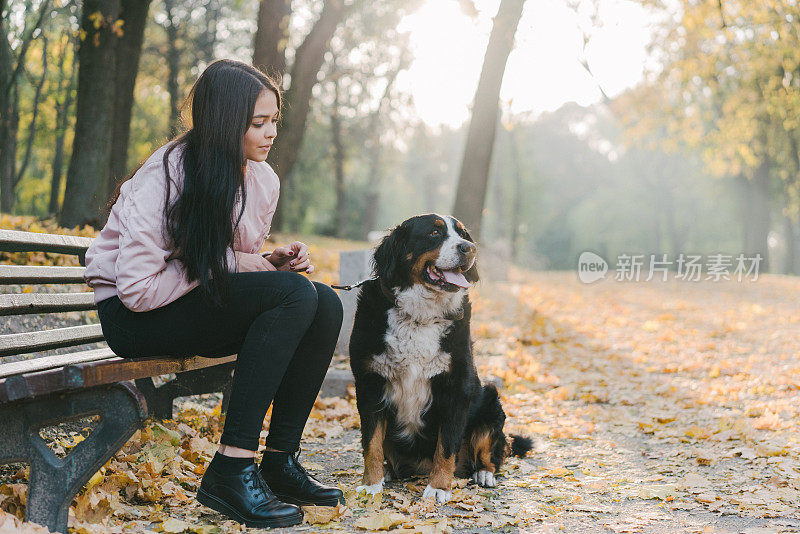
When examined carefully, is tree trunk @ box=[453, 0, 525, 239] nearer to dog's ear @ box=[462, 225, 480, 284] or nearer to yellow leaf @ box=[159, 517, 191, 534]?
dog's ear @ box=[462, 225, 480, 284]

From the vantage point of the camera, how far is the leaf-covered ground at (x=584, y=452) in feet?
9.85

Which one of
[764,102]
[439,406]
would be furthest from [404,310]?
[764,102]

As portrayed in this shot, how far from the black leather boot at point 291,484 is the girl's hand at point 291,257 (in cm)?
84

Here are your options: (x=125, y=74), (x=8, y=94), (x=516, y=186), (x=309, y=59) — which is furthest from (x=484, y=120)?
(x=516, y=186)

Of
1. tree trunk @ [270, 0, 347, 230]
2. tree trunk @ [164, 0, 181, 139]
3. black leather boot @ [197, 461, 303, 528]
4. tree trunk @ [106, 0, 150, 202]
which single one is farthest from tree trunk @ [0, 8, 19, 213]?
black leather boot @ [197, 461, 303, 528]

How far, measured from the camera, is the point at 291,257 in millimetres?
3305

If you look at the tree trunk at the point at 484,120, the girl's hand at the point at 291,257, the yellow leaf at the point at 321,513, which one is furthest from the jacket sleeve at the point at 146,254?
the tree trunk at the point at 484,120

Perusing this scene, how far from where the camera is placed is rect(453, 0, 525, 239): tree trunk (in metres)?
9.91

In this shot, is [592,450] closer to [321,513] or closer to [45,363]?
[321,513]

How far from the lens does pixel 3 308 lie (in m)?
3.08

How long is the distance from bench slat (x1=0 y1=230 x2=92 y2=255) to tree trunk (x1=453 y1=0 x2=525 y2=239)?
22.2ft

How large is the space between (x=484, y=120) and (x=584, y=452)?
272 inches

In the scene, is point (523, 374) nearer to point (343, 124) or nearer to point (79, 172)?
point (79, 172)

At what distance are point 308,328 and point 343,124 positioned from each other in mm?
27001
